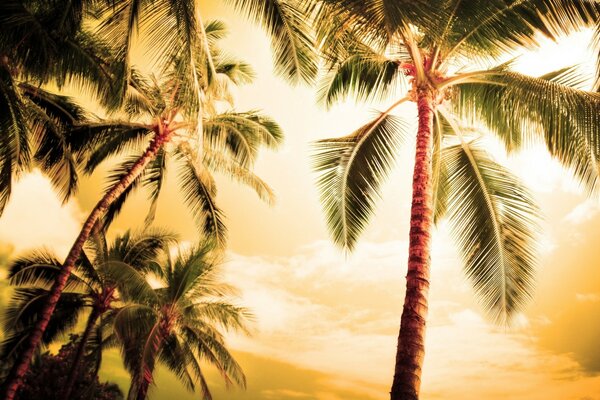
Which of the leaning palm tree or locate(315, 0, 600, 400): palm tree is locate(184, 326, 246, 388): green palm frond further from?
locate(315, 0, 600, 400): palm tree

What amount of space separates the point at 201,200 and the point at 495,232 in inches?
271

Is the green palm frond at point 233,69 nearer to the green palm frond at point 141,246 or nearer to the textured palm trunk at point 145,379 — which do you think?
the green palm frond at point 141,246

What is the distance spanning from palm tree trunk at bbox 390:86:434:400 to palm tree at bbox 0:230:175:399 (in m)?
9.31

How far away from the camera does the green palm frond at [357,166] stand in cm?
656

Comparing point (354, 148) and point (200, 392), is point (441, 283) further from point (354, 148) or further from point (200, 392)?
point (354, 148)

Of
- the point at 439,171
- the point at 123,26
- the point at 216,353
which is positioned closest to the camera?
the point at 123,26

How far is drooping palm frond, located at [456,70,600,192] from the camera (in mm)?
4152

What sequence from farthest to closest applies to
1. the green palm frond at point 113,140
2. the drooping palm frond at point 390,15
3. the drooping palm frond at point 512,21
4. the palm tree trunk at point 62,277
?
1. the green palm frond at point 113,140
2. the palm tree trunk at point 62,277
3. the drooping palm frond at point 512,21
4. the drooping palm frond at point 390,15

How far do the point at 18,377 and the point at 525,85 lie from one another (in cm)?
854

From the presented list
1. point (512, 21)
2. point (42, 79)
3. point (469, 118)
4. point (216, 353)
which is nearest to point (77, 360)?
point (216, 353)

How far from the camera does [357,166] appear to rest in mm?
6602

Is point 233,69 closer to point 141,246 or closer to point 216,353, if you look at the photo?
point 141,246

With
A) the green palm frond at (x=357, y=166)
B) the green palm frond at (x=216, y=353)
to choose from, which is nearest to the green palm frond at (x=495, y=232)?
the green palm frond at (x=357, y=166)

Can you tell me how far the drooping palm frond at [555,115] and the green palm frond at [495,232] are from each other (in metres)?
0.76
